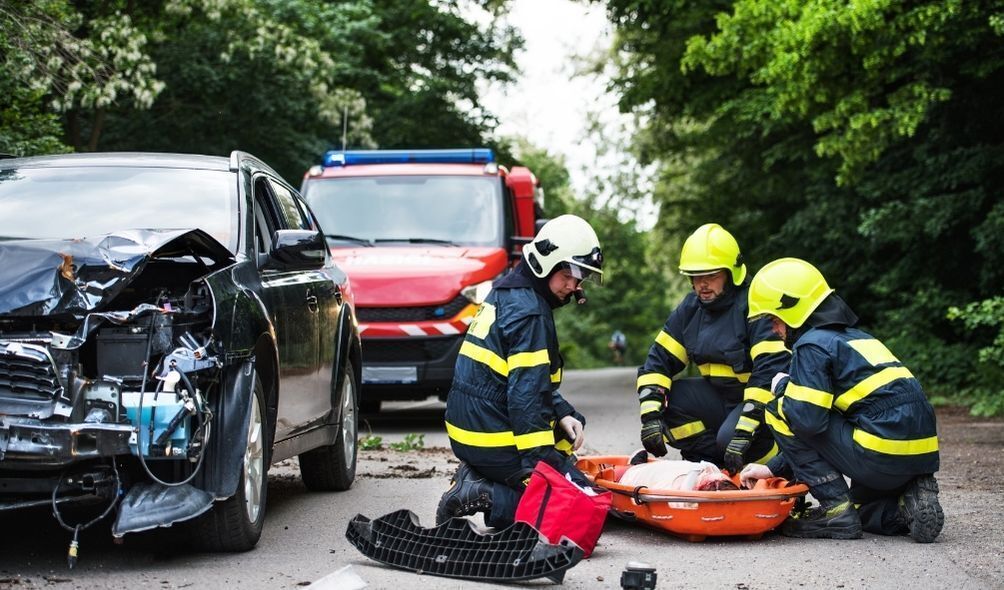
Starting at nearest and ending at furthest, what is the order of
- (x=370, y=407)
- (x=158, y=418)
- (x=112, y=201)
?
(x=158, y=418) → (x=112, y=201) → (x=370, y=407)

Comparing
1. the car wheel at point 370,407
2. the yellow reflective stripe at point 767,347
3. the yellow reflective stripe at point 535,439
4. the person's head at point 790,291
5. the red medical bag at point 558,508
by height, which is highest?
the person's head at point 790,291

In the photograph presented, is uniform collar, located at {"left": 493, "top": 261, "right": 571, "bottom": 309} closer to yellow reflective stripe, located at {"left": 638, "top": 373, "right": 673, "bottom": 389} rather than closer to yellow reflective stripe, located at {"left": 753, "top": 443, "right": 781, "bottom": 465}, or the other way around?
yellow reflective stripe, located at {"left": 638, "top": 373, "right": 673, "bottom": 389}

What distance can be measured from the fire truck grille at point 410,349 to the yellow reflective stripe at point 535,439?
709cm

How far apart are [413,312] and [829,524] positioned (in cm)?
704

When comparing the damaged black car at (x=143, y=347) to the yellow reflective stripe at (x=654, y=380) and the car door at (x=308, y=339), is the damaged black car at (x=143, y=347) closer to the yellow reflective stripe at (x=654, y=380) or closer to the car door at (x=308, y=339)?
the car door at (x=308, y=339)

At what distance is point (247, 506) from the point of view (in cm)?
632

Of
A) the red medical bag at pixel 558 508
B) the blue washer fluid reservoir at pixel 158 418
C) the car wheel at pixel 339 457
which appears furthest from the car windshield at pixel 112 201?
the red medical bag at pixel 558 508

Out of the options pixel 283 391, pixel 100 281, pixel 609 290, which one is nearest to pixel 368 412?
pixel 283 391

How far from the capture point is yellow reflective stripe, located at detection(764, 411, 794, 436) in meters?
7.20

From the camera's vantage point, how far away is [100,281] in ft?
19.3

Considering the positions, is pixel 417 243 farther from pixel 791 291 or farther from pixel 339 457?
pixel 791 291

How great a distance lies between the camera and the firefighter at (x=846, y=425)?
6.93 metres

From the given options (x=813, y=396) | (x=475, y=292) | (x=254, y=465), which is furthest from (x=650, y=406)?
(x=475, y=292)

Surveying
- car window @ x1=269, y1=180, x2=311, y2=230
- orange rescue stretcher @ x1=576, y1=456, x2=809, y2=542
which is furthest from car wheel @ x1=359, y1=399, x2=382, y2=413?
orange rescue stretcher @ x1=576, y1=456, x2=809, y2=542
